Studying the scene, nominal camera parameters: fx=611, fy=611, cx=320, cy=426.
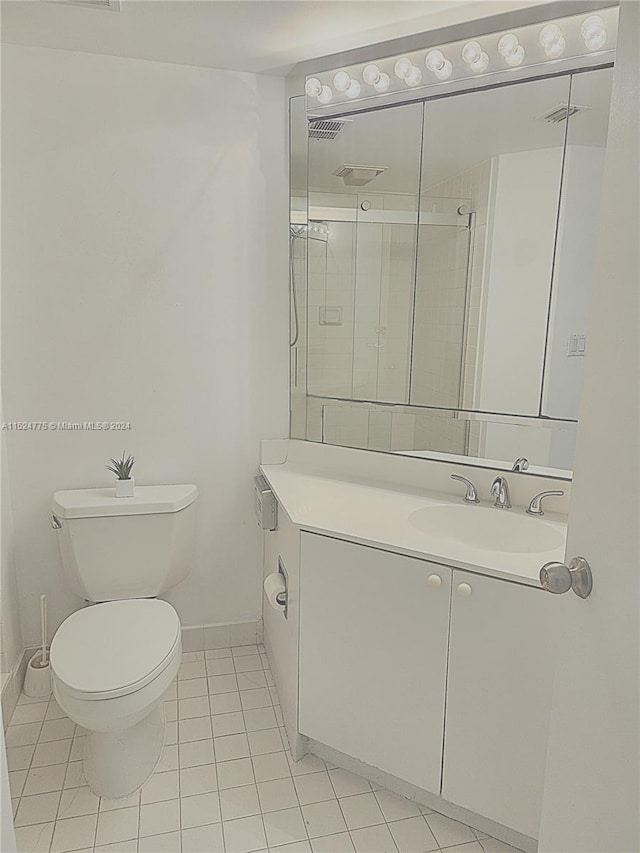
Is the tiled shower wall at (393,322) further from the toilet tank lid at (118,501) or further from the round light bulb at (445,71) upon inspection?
the toilet tank lid at (118,501)

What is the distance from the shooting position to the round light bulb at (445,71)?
6.01 feet

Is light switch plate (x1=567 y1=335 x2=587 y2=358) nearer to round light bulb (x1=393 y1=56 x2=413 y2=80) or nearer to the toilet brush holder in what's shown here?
round light bulb (x1=393 y1=56 x2=413 y2=80)

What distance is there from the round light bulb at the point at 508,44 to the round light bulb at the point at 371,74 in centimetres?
38

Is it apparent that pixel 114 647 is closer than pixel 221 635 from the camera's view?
Yes

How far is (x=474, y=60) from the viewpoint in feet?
5.86

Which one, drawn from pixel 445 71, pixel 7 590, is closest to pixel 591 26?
pixel 445 71

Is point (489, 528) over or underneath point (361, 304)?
underneath

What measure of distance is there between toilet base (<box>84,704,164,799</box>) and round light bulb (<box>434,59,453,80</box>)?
211 centimetres

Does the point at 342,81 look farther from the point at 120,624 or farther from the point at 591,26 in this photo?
the point at 120,624

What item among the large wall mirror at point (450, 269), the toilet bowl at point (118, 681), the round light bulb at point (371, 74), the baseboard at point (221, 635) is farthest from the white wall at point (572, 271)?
the baseboard at point (221, 635)

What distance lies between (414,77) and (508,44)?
11.4 inches

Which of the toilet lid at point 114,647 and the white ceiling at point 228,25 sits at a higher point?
the white ceiling at point 228,25

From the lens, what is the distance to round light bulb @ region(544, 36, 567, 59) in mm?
1664

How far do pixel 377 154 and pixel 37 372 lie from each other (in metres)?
1.36
